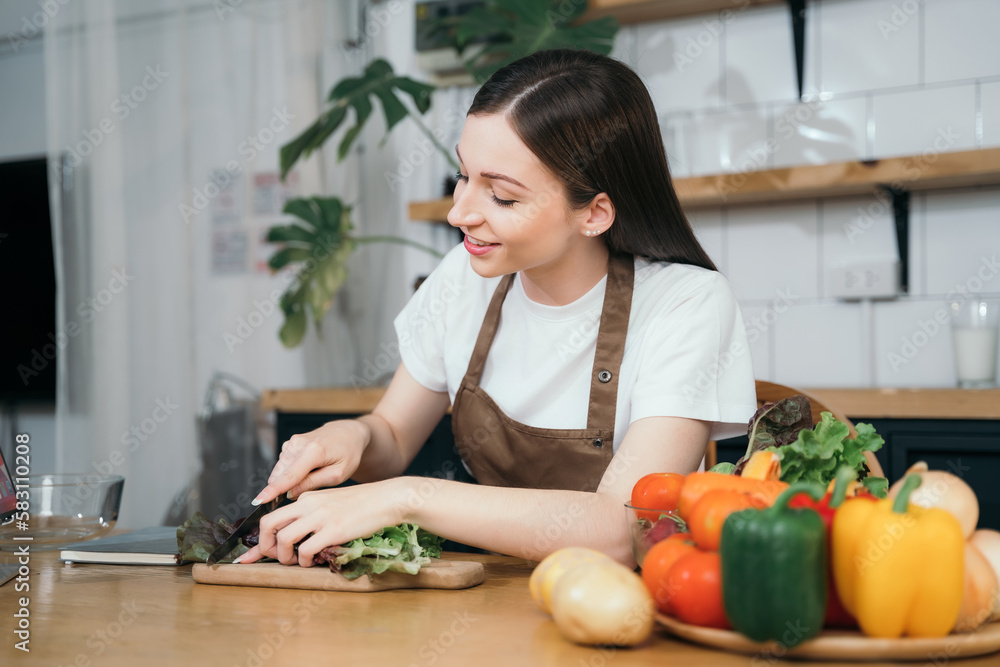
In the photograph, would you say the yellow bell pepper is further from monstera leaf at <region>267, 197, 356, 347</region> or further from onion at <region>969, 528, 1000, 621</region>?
monstera leaf at <region>267, 197, 356, 347</region>

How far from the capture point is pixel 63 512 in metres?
1.17

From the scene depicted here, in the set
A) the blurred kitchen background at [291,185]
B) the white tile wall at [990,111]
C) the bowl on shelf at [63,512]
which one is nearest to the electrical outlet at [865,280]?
the blurred kitchen background at [291,185]

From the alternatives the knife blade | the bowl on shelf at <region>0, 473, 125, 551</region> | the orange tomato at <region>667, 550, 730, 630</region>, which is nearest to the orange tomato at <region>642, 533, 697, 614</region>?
the orange tomato at <region>667, 550, 730, 630</region>

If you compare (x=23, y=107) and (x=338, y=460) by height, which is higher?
(x=23, y=107)

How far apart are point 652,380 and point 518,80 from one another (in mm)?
476

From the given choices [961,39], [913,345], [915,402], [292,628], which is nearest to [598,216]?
[292,628]

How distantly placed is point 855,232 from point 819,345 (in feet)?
1.15

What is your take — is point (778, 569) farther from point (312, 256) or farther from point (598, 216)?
point (312, 256)

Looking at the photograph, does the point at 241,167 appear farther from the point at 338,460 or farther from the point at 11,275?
the point at 338,460

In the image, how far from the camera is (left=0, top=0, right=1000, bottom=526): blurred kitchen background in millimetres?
2268

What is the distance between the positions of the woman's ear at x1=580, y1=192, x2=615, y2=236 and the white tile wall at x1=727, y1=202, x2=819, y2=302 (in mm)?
1485

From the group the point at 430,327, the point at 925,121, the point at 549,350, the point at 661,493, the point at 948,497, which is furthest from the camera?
the point at 925,121

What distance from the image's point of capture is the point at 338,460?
3.94ft

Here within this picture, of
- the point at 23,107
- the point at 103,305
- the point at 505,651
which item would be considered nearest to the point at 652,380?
the point at 505,651
